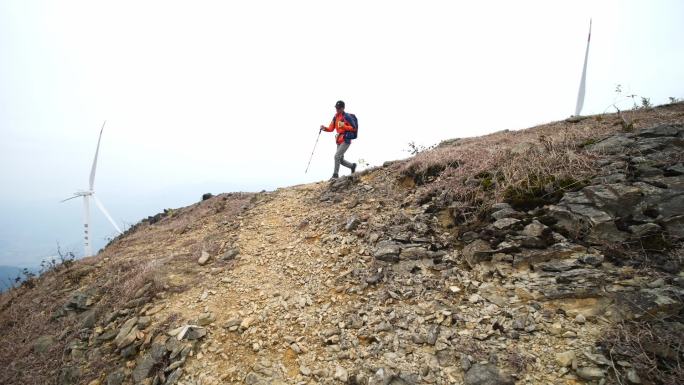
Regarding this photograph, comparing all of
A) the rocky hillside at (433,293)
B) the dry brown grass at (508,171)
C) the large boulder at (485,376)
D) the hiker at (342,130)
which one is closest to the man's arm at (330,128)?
the hiker at (342,130)

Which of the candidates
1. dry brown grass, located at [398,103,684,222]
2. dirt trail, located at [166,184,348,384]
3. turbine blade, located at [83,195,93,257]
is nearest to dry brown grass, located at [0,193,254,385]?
dirt trail, located at [166,184,348,384]

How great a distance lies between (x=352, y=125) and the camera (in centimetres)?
1412

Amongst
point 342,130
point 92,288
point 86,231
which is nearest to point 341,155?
point 342,130

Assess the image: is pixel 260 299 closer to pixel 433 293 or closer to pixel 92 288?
pixel 433 293

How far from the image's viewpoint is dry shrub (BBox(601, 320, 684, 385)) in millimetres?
3816

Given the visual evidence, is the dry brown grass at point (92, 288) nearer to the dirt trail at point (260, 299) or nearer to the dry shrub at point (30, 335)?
the dry shrub at point (30, 335)

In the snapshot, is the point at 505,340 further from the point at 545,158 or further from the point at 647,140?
the point at 647,140

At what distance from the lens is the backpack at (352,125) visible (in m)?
14.1

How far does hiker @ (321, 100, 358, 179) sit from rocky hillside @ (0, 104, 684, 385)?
4358 millimetres

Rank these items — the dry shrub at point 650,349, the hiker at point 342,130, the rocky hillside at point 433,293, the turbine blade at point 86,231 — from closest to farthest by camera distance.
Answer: the dry shrub at point 650,349, the rocky hillside at point 433,293, the hiker at point 342,130, the turbine blade at point 86,231

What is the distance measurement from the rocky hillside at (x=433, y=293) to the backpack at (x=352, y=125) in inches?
174

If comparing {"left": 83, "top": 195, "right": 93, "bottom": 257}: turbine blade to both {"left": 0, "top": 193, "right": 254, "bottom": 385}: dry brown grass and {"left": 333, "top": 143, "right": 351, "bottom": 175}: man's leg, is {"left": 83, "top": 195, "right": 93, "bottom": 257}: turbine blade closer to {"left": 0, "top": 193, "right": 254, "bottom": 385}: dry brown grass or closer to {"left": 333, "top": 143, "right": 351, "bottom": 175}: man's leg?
{"left": 0, "top": 193, "right": 254, "bottom": 385}: dry brown grass

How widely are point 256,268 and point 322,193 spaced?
17.3 ft

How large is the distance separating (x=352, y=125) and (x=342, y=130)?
1.63ft
